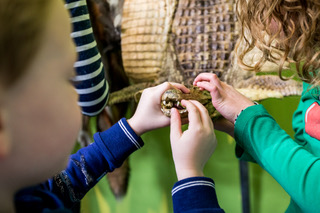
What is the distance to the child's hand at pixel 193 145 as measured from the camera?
0.52 metres

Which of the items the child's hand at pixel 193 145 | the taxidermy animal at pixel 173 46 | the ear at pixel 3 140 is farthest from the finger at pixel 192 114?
the ear at pixel 3 140

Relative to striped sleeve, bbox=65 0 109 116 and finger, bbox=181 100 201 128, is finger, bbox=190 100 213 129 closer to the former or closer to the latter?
finger, bbox=181 100 201 128

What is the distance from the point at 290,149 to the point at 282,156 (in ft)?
0.06

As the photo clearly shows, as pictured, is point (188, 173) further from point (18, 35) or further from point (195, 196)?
point (18, 35)

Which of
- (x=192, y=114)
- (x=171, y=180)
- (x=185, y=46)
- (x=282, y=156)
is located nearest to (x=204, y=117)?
(x=192, y=114)

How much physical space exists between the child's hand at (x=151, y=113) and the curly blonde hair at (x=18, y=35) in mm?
376

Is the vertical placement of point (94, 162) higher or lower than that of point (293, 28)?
lower

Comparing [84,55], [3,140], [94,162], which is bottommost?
[94,162]

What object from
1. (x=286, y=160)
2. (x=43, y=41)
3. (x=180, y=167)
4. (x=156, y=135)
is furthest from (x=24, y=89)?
(x=156, y=135)

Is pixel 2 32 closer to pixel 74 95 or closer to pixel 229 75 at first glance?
pixel 74 95

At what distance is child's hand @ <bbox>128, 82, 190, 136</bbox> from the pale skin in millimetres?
317

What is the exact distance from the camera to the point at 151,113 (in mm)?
647

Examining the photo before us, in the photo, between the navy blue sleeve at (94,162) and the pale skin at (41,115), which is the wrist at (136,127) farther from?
the pale skin at (41,115)

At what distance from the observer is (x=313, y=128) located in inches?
23.9
